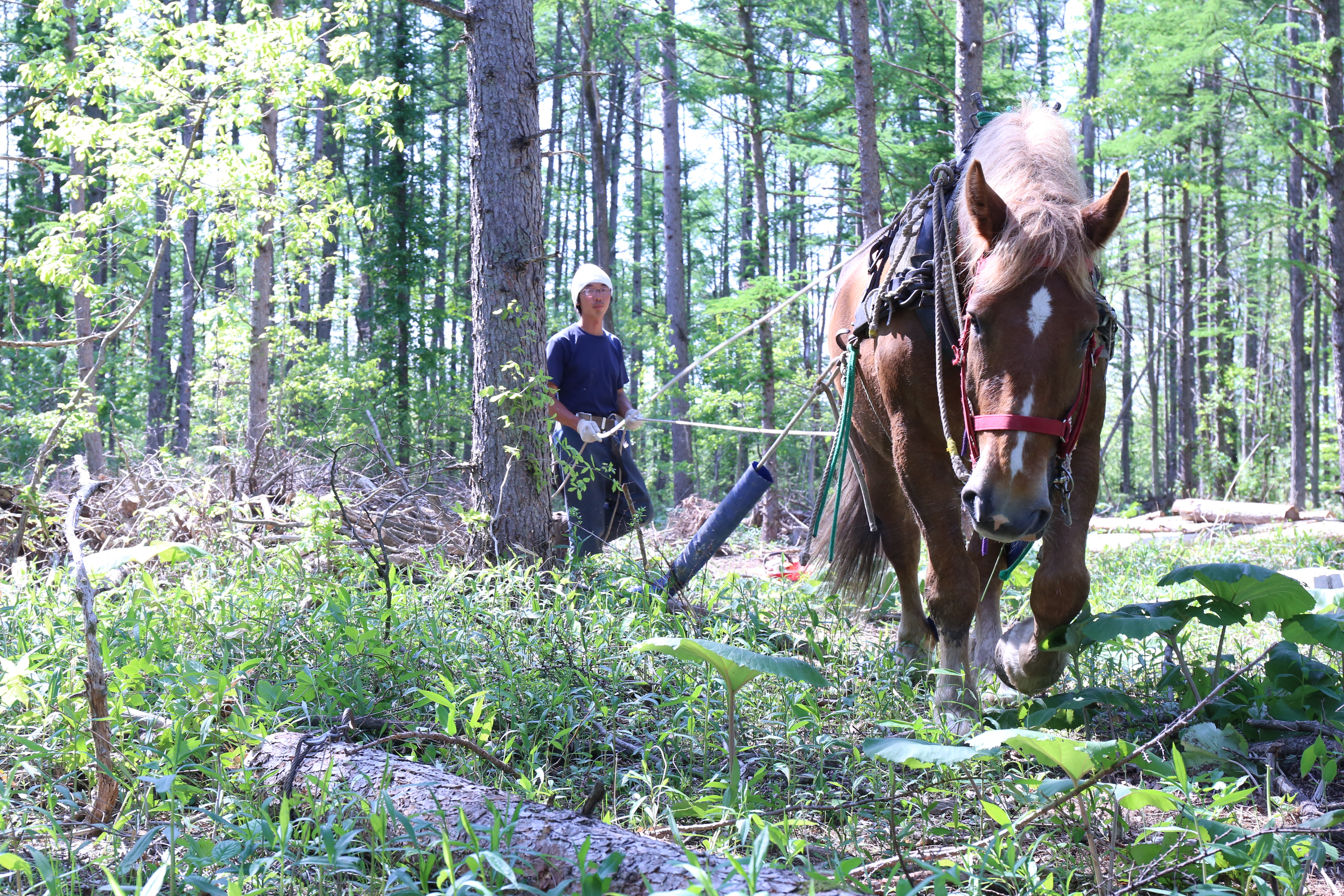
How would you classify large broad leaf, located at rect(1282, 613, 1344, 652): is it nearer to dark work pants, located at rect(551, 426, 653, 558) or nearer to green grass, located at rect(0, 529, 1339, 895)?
green grass, located at rect(0, 529, 1339, 895)

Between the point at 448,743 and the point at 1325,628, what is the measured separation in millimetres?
2551

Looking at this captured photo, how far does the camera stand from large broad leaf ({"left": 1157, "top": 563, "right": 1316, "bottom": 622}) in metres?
2.64

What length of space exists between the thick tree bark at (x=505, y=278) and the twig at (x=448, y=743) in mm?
2136

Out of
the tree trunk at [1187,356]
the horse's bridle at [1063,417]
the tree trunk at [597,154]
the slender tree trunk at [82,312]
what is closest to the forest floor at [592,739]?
the horse's bridle at [1063,417]

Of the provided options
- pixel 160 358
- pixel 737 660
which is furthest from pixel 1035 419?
pixel 160 358

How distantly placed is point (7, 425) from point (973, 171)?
793cm

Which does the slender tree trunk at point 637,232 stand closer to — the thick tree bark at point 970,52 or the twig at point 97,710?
the thick tree bark at point 970,52

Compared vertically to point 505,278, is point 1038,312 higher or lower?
lower

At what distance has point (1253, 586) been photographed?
2.67 m

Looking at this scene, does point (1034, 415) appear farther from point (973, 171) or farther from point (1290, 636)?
point (1290, 636)

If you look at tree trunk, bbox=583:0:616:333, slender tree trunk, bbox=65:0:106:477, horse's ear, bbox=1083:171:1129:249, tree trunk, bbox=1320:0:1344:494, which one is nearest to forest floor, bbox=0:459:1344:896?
horse's ear, bbox=1083:171:1129:249

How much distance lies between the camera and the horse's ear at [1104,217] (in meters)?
2.62

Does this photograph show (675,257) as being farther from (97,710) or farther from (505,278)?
(97,710)

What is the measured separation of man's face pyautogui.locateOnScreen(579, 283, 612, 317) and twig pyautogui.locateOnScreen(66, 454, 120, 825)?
10.7 ft
